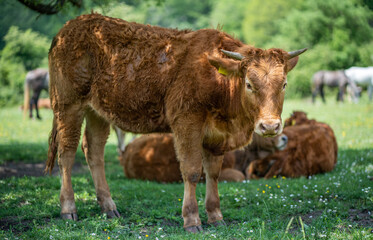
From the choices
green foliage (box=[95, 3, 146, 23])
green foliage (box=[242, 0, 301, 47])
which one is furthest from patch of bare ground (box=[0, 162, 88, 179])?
green foliage (box=[242, 0, 301, 47])

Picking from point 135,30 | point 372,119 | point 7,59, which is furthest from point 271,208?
point 7,59

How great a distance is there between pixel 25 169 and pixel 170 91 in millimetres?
5289

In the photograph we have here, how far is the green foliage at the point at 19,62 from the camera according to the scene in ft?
87.0

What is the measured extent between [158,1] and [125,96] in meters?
5.25

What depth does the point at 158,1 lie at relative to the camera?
1003cm

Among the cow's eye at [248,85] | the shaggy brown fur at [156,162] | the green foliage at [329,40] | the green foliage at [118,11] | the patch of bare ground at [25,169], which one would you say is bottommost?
the patch of bare ground at [25,169]

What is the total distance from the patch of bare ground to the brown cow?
106 inches

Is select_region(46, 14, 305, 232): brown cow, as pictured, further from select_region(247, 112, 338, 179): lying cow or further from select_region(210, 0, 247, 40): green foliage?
select_region(210, 0, 247, 40): green foliage

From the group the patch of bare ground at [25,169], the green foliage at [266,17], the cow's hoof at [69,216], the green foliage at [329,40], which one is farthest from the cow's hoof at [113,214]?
the green foliage at [266,17]

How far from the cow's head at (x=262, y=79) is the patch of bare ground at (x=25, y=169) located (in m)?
4.98

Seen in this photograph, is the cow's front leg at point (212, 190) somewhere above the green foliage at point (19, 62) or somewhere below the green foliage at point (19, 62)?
below

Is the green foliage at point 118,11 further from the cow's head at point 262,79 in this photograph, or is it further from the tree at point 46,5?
the cow's head at point 262,79

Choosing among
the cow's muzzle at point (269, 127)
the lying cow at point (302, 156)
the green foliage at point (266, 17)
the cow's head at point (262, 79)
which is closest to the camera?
the cow's muzzle at point (269, 127)

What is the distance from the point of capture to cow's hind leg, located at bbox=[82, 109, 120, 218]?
6.03 m
